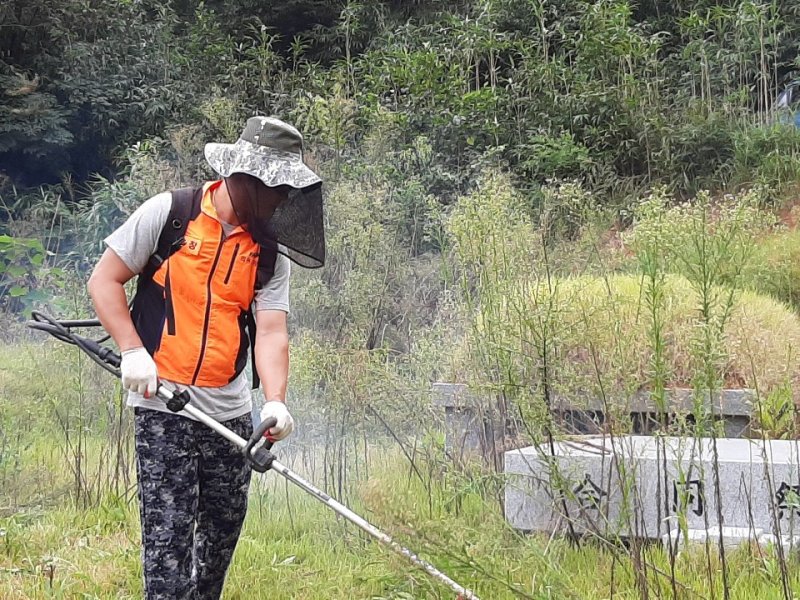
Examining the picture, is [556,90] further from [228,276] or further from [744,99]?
[228,276]

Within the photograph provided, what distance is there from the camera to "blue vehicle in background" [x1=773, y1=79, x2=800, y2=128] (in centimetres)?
825

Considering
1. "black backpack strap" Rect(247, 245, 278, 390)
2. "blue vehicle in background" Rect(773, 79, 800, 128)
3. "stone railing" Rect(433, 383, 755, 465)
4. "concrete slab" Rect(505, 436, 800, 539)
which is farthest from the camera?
"blue vehicle in background" Rect(773, 79, 800, 128)

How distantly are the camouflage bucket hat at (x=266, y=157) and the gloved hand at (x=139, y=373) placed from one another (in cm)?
49

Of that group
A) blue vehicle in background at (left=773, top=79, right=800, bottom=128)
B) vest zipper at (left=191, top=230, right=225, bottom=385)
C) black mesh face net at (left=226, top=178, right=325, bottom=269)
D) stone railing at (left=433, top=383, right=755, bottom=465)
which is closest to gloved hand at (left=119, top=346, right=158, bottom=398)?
vest zipper at (left=191, top=230, right=225, bottom=385)

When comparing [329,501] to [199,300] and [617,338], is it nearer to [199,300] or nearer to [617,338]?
[199,300]

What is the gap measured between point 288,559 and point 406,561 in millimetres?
1031

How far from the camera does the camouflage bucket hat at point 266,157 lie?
7.38 ft

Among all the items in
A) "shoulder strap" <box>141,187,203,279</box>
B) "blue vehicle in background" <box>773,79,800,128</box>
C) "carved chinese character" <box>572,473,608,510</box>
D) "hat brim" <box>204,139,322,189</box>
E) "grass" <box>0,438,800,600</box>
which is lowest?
"grass" <box>0,438,800,600</box>

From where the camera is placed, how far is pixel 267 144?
2.29m

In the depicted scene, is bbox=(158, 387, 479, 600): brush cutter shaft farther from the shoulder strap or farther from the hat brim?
the hat brim

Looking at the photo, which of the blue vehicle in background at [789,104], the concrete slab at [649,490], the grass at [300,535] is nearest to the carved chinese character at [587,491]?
the concrete slab at [649,490]

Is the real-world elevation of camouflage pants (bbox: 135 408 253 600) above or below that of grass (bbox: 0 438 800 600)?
above

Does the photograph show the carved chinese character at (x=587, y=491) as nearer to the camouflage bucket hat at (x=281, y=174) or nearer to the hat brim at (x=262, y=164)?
the camouflage bucket hat at (x=281, y=174)

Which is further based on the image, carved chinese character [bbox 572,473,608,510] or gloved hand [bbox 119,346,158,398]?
carved chinese character [bbox 572,473,608,510]
